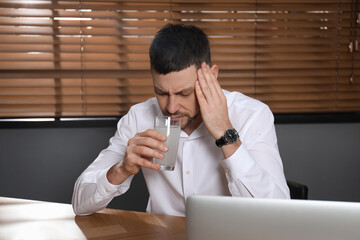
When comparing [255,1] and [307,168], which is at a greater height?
[255,1]

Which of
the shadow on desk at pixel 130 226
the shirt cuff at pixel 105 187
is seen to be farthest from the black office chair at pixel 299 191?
the shirt cuff at pixel 105 187

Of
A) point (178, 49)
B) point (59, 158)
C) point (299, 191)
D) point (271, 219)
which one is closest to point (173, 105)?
point (178, 49)

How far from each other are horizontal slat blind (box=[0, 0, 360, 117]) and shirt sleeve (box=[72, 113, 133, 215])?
0.86 metres

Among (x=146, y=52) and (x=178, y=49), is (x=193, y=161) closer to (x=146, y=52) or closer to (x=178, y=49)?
(x=178, y=49)

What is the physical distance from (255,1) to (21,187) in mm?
1697

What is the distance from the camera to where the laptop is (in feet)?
2.70

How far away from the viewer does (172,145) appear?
54.6 inches

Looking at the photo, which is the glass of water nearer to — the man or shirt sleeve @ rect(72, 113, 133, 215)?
the man

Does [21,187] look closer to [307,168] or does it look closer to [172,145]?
[172,145]

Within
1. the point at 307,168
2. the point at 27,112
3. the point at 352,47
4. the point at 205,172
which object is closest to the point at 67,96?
the point at 27,112

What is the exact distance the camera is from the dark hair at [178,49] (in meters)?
1.57

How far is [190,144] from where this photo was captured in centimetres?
174

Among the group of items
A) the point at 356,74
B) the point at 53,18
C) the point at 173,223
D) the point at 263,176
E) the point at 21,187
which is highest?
the point at 53,18

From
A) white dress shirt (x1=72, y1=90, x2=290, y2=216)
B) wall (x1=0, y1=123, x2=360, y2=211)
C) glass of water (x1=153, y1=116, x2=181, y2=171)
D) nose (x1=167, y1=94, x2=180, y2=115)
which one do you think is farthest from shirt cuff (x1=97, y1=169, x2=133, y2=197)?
wall (x1=0, y1=123, x2=360, y2=211)
